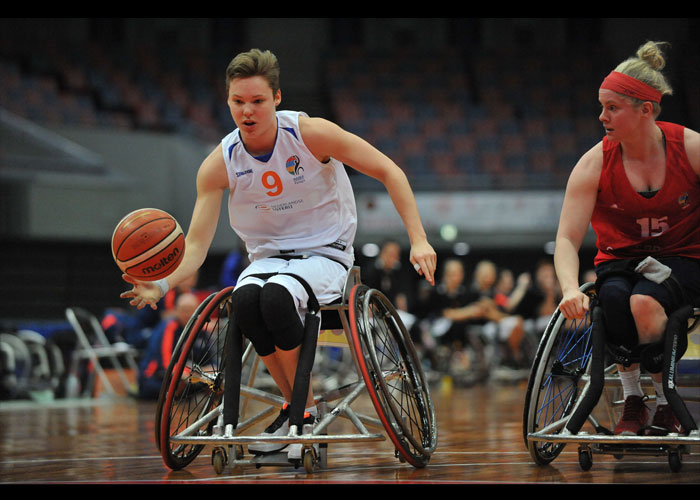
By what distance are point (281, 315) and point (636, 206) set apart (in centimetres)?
108

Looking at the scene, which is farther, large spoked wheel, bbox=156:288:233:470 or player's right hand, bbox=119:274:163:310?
player's right hand, bbox=119:274:163:310

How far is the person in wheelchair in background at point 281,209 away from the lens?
2.67 metres

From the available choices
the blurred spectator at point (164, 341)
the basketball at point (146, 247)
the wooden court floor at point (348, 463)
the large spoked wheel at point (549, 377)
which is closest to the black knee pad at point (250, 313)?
the basketball at point (146, 247)

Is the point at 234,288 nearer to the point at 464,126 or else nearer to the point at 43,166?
the point at 43,166

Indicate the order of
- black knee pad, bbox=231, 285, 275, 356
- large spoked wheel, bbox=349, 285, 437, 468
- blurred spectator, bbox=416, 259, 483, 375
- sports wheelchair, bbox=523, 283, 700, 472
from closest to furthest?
sports wheelchair, bbox=523, 283, 700, 472, large spoked wheel, bbox=349, 285, 437, 468, black knee pad, bbox=231, 285, 275, 356, blurred spectator, bbox=416, 259, 483, 375

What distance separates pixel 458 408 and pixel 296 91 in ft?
37.6

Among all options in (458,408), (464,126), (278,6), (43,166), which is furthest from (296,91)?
(458,408)

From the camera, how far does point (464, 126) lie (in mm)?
15008

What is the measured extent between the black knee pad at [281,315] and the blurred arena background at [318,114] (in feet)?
29.4

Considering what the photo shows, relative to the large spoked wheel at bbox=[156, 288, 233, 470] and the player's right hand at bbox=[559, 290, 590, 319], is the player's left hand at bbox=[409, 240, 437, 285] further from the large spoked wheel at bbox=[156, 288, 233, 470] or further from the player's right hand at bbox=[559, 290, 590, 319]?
the large spoked wheel at bbox=[156, 288, 233, 470]

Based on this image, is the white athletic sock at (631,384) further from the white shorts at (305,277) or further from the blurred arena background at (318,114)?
the blurred arena background at (318,114)

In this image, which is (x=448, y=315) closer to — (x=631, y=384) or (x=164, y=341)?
(x=164, y=341)

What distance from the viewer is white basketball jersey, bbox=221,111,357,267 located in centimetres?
285

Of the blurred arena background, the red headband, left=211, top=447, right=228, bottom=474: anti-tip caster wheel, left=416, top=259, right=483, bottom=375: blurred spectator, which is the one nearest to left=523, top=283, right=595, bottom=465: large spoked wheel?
the red headband
